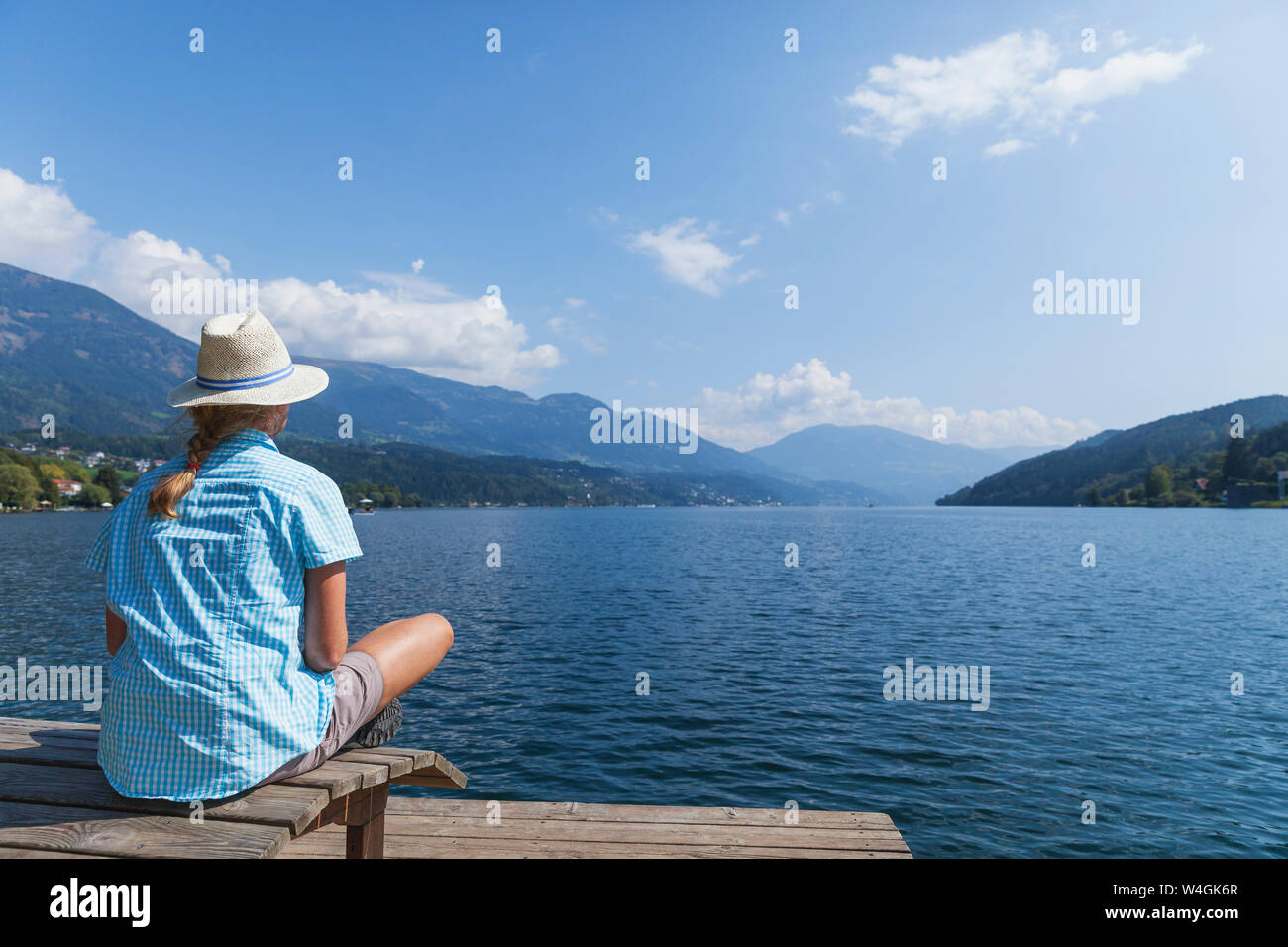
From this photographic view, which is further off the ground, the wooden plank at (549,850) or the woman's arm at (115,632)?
the woman's arm at (115,632)

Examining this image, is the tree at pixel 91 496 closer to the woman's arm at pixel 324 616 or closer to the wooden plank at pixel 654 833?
the wooden plank at pixel 654 833

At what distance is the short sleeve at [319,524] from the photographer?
3.74 m

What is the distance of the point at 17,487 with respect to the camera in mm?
149625

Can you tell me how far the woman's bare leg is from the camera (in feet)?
15.3

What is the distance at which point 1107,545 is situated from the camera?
2781 inches

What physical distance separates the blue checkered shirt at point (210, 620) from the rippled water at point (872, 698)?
968cm

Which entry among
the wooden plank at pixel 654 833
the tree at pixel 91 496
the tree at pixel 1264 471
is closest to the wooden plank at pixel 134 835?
the wooden plank at pixel 654 833

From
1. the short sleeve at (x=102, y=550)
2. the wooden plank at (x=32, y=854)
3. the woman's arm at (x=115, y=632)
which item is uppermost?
the short sleeve at (x=102, y=550)

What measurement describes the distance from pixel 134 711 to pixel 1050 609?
36.1m

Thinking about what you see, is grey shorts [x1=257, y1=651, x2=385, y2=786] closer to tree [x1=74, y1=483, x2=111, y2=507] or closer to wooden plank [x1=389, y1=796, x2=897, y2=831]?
wooden plank [x1=389, y1=796, x2=897, y2=831]

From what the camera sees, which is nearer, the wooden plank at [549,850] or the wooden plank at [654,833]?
the wooden plank at [549,850]

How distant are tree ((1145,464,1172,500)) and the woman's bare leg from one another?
225136 millimetres
